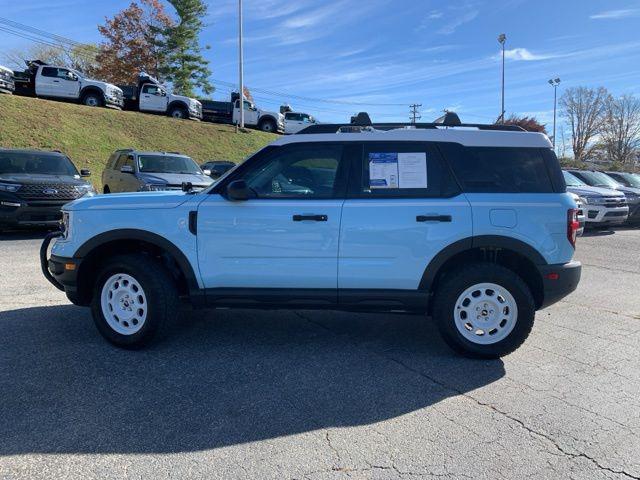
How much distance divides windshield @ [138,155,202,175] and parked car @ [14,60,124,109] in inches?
737

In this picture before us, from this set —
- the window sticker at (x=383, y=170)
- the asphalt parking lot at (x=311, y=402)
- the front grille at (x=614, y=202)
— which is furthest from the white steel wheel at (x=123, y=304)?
the front grille at (x=614, y=202)

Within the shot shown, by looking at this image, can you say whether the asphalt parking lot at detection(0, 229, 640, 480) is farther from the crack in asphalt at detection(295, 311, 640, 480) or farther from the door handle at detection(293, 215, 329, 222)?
the door handle at detection(293, 215, 329, 222)

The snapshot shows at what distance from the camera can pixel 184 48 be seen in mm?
48312

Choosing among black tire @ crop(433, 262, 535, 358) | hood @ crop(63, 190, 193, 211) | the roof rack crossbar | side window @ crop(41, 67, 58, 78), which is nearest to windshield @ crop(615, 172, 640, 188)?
the roof rack crossbar

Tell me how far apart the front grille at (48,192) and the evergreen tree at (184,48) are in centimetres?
4071

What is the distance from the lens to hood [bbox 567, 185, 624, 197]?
13758 millimetres

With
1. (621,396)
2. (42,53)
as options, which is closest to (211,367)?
(621,396)

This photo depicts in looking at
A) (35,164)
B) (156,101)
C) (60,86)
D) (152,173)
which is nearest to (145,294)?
(152,173)

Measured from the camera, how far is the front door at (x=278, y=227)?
431 centimetres

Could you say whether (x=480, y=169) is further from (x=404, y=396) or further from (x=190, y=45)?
(x=190, y=45)

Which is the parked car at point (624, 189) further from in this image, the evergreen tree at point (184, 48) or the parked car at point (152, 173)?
the evergreen tree at point (184, 48)

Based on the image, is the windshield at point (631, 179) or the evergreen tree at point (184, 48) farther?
the evergreen tree at point (184, 48)

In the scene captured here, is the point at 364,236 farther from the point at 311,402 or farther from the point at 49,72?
the point at 49,72

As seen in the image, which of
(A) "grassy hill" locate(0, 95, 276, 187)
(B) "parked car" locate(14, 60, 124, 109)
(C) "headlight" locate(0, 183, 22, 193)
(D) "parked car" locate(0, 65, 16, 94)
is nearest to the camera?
(C) "headlight" locate(0, 183, 22, 193)
